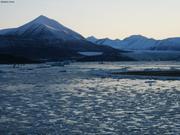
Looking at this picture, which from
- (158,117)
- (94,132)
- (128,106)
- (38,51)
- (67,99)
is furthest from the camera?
(38,51)

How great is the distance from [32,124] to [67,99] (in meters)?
8.09

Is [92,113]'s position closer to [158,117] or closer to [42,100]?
[158,117]

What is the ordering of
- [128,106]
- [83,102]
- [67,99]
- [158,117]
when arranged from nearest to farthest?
1. [158,117]
2. [128,106]
3. [83,102]
4. [67,99]

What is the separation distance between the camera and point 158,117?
17.8 metres

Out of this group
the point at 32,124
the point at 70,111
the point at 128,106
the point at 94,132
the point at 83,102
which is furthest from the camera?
the point at 83,102

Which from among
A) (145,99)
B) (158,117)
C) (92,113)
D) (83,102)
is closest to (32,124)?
(92,113)

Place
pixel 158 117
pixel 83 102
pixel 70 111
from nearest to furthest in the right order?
pixel 158 117 < pixel 70 111 < pixel 83 102

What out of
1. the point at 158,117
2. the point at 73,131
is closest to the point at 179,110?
the point at 158,117

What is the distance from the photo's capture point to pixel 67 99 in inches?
955

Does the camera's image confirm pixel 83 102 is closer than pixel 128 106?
No

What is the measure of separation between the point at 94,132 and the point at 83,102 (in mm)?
7899

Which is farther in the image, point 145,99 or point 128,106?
point 145,99

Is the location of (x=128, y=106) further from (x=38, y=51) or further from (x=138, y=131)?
(x=38, y=51)

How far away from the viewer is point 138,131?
15023 millimetres
